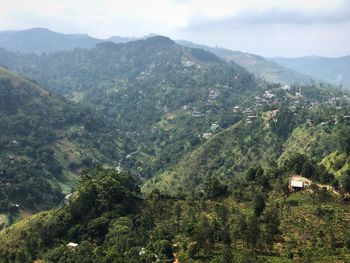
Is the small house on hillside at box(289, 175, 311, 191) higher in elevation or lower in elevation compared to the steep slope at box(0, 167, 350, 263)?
higher

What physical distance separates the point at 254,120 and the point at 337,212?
121m

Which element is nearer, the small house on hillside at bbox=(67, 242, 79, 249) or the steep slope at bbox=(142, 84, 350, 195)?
the small house on hillside at bbox=(67, 242, 79, 249)

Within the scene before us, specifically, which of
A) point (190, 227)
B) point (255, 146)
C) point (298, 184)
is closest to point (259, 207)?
point (190, 227)

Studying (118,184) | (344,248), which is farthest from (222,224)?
(118,184)

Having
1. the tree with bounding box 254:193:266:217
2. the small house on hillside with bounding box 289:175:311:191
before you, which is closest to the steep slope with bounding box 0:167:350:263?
the tree with bounding box 254:193:266:217

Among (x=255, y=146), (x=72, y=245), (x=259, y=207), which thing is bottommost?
(x=255, y=146)

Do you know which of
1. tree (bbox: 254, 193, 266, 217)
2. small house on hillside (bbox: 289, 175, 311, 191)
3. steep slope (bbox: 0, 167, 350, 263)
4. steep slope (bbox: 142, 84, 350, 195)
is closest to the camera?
steep slope (bbox: 0, 167, 350, 263)

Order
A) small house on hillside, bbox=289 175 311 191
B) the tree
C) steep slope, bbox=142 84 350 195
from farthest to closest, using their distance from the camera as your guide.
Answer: steep slope, bbox=142 84 350 195, small house on hillside, bbox=289 175 311 191, the tree

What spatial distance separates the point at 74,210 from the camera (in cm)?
8219

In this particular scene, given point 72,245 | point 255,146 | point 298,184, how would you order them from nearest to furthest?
point 72,245 → point 298,184 → point 255,146

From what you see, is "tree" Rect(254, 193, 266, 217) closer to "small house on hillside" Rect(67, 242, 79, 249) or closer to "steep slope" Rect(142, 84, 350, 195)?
"small house on hillside" Rect(67, 242, 79, 249)

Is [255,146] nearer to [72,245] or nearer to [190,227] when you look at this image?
[190,227]

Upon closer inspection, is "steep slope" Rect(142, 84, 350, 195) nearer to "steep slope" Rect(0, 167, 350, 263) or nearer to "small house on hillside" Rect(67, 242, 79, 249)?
"steep slope" Rect(0, 167, 350, 263)

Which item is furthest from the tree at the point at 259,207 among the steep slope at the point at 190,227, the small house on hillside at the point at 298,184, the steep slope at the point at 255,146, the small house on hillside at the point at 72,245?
the steep slope at the point at 255,146
